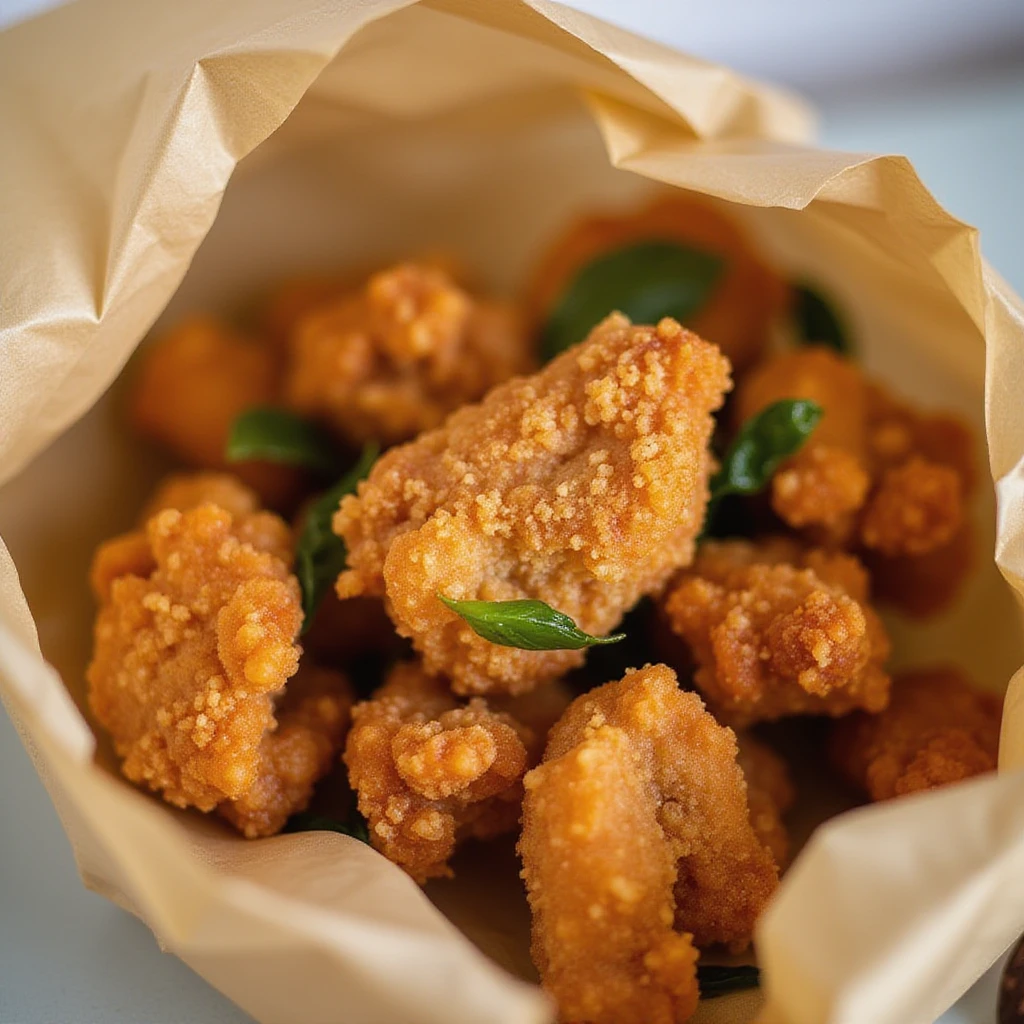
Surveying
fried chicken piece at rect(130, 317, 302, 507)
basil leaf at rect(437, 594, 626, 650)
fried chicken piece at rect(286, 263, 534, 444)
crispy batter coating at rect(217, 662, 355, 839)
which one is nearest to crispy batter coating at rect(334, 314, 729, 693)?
basil leaf at rect(437, 594, 626, 650)

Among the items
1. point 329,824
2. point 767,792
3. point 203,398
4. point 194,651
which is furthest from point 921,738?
point 203,398

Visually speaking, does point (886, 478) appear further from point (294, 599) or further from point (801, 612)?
point (294, 599)

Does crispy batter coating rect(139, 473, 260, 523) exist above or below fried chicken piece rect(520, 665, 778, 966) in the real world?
above

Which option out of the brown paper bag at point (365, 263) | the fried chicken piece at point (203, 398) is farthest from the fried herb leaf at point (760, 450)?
the fried chicken piece at point (203, 398)

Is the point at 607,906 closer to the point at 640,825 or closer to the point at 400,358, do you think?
the point at 640,825

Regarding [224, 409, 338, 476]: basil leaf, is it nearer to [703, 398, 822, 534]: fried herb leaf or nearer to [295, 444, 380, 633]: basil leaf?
[295, 444, 380, 633]: basil leaf

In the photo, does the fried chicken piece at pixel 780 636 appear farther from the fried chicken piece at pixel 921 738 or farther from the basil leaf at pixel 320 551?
the basil leaf at pixel 320 551
